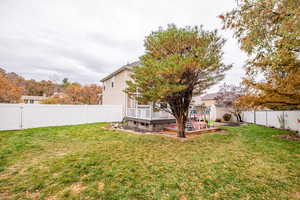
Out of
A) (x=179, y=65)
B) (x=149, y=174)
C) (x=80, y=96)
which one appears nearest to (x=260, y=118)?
(x=179, y=65)

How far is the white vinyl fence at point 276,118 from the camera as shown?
9.83 m

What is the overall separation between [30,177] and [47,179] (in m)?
0.48

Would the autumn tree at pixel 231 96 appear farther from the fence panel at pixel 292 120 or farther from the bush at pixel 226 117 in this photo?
the fence panel at pixel 292 120

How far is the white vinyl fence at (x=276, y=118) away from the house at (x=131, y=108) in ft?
28.2

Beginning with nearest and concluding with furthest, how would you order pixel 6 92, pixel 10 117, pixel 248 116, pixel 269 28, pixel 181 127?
pixel 269 28 → pixel 181 127 → pixel 10 117 → pixel 248 116 → pixel 6 92

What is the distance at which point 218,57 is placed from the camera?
650cm

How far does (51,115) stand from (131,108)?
678 centimetres

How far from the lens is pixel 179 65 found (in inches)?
227

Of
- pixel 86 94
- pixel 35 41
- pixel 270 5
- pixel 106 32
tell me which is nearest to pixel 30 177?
pixel 270 5

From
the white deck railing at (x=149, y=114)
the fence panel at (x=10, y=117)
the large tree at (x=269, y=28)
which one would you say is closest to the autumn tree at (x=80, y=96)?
the fence panel at (x=10, y=117)

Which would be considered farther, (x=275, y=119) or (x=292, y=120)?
(x=275, y=119)

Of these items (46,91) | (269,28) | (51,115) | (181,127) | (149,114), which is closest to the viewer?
(269,28)

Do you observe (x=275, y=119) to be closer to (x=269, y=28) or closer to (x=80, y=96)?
(x=269, y=28)

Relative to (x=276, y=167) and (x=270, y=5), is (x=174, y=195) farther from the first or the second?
A: (x=270, y=5)
